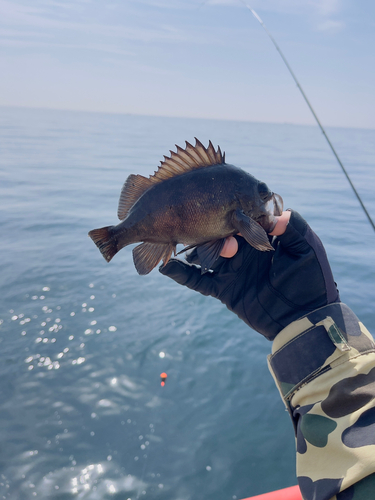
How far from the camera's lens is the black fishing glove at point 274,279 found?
104 inches

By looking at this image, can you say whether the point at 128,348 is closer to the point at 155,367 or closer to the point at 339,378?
the point at 155,367

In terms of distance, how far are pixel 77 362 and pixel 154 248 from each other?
402 centimetres

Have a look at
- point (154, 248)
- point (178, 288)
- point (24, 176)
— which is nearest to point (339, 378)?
point (154, 248)

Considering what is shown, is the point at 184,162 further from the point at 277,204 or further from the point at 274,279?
the point at 274,279

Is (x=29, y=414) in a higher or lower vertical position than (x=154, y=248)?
lower

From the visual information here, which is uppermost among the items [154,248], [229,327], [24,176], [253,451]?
[24,176]

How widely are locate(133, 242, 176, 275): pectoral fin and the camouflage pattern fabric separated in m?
1.08

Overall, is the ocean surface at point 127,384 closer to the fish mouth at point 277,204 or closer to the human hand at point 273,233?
the human hand at point 273,233

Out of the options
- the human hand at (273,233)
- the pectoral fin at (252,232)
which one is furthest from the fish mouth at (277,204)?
the pectoral fin at (252,232)

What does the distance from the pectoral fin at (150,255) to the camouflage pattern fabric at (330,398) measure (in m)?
1.08

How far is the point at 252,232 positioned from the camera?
2307 millimetres

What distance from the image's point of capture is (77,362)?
5.71 meters

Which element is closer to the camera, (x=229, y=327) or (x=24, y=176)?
(x=229, y=327)

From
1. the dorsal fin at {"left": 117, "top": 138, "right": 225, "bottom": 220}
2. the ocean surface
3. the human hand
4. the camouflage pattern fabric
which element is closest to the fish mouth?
the human hand
